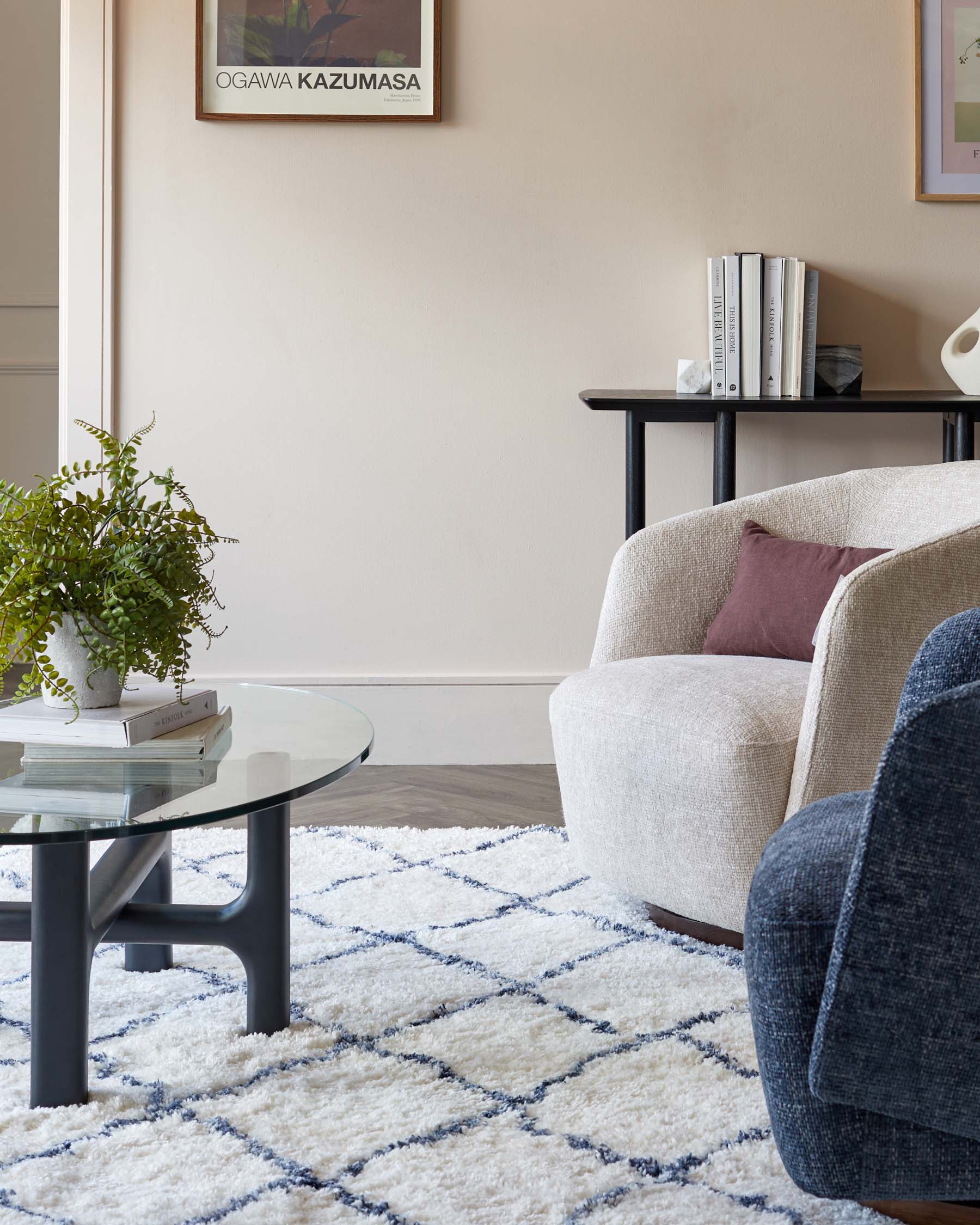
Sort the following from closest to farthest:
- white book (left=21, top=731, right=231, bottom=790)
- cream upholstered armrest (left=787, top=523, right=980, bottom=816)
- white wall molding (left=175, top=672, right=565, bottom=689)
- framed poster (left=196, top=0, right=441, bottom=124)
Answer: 1. white book (left=21, top=731, right=231, bottom=790)
2. cream upholstered armrest (left=787, top=523, right=980, bottom=816)
3. framed poster (left=196, top=0, right=441, bottom=124)
4. white wall molding (left=175, top=672, right=565, bottom=689)

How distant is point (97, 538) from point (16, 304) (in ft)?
11.7

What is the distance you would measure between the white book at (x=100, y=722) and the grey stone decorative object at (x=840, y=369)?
200 cm

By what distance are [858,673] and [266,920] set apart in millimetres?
915

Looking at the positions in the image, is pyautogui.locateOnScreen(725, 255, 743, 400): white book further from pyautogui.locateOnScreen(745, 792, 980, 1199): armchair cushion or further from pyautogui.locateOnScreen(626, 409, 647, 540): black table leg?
pyautogui.locateOnScreen(745, 792, 980, 1199): armchair cushion

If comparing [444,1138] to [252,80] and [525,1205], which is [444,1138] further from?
[252,80]

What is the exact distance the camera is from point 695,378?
123 inches

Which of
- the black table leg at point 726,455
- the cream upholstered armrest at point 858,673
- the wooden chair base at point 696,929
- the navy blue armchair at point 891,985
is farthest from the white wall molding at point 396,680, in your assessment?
the navy blue armchair at point 891,985

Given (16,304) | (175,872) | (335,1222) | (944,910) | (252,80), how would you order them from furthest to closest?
1. (16,304)
2. (252,80)
3. (175,872)
4. (335,1222)
5. (944,910)

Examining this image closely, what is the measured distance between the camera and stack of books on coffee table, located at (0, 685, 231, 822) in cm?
142

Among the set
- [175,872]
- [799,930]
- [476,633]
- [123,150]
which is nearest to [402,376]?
[476,633]

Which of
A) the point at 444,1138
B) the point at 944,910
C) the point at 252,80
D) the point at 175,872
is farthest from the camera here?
the point at 252,80

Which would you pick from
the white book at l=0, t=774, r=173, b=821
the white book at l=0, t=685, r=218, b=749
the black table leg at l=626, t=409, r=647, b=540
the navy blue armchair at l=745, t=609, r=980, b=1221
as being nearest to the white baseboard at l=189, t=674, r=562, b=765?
the black table leg at l=626, t=409, r=647, b=540

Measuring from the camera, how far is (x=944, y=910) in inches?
38.2

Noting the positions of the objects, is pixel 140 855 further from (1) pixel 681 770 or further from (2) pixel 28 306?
(2) pixel 28 306
